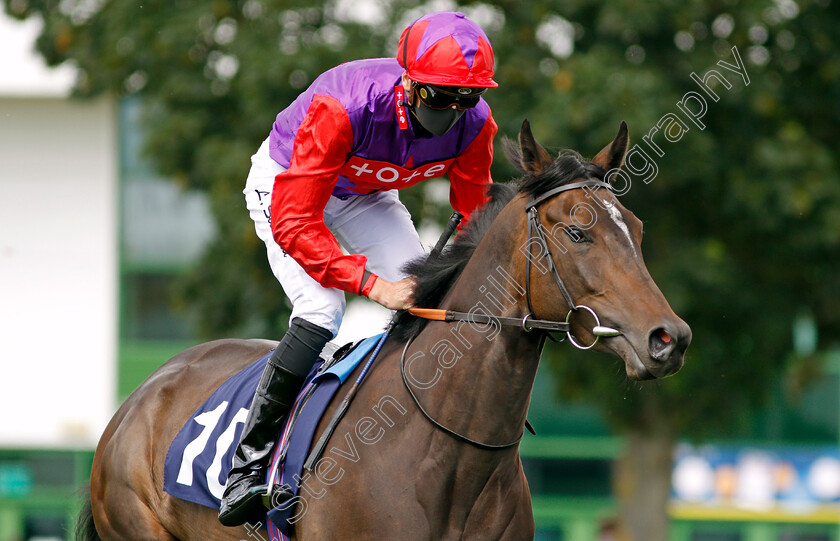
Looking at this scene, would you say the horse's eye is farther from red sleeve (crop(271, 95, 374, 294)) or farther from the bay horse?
red sleeve (crop(271, 95, 374, 294))

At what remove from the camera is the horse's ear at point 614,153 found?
11.4 feet

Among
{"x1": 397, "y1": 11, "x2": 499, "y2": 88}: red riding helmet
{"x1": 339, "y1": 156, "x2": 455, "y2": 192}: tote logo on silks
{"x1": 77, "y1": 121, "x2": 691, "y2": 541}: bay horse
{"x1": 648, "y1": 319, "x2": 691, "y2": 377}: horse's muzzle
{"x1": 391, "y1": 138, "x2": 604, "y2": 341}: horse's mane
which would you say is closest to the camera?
{"x1": 648, "y1": 319, "x2": 691, "y2": 377}: horse's muzzle

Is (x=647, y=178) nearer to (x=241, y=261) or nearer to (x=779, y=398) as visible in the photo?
(x=241, y=261)

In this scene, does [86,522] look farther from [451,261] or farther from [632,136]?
[632,136]

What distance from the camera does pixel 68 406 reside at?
15695 millimetres

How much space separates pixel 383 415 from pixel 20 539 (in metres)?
14.2

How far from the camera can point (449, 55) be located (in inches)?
141

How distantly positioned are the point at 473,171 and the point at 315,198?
33.8 inches

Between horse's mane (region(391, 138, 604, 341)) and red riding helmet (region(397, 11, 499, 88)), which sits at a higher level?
red riding helmet (region(397, 11, 499, 88))

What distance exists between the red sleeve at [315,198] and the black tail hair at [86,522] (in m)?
2.27

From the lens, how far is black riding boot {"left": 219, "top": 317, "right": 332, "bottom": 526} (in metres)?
3.84

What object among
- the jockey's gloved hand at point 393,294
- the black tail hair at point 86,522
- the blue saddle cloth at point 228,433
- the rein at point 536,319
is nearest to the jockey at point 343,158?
the jockey's gloved hand at point 393,294

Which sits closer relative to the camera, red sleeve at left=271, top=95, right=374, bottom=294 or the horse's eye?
the horse's eye

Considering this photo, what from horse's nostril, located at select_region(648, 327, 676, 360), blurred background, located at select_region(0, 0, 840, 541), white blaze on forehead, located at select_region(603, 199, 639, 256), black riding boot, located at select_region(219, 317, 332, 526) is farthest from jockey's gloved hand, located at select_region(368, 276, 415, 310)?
blurred background, located at select_region(0, 0, 840, 541)
